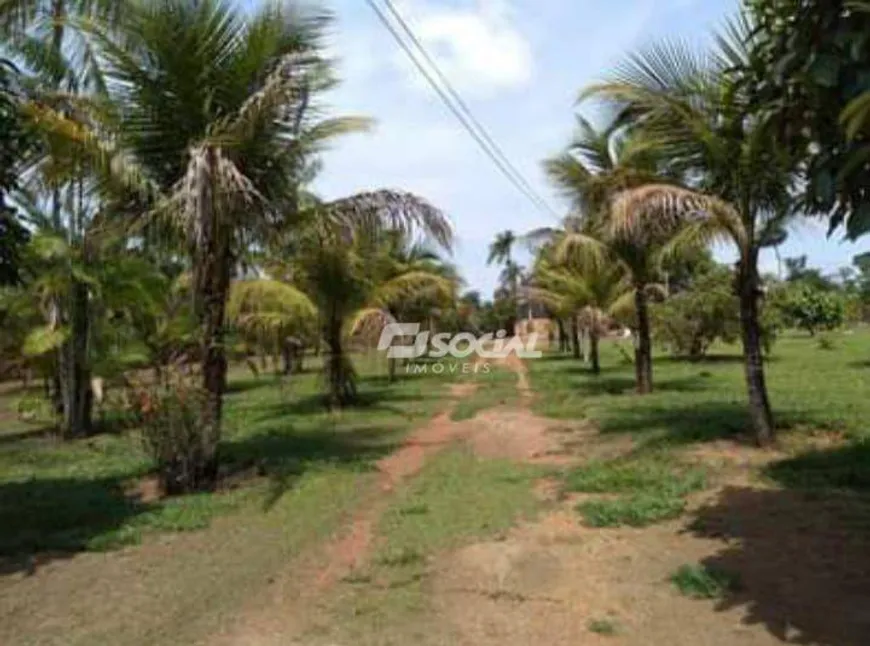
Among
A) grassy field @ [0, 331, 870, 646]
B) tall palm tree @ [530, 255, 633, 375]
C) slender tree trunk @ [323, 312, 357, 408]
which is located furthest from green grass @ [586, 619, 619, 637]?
tall palm tree @ [530, 255, 633, 375]

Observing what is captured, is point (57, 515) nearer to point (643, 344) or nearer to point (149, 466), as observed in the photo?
point (149, 466)

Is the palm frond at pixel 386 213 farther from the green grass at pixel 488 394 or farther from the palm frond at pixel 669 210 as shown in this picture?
the green grass at pixel 488 394

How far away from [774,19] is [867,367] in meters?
22.1

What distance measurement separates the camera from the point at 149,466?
11.7m

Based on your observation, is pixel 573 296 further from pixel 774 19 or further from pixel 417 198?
pixel 774 19

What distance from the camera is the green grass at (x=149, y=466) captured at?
825 cm

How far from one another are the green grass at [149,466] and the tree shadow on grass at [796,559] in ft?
13.9

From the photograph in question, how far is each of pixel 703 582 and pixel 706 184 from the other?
6172 mm

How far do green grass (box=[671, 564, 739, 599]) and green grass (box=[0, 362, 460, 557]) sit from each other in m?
4.13

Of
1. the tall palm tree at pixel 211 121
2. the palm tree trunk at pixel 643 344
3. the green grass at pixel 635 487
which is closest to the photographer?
the green grass at pixel 635 487

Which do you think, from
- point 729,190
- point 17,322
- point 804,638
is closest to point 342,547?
point 804,638

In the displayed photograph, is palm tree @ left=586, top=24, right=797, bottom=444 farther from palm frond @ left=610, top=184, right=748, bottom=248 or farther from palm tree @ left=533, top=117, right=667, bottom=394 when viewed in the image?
palm tree @ left=533, top=117, right=667, bottom=394

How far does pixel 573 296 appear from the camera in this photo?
2400 cm

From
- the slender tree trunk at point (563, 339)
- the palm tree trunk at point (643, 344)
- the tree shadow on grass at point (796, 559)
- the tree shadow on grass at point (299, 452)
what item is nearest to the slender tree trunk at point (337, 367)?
the tree shadow on grass at point (299, 452)
